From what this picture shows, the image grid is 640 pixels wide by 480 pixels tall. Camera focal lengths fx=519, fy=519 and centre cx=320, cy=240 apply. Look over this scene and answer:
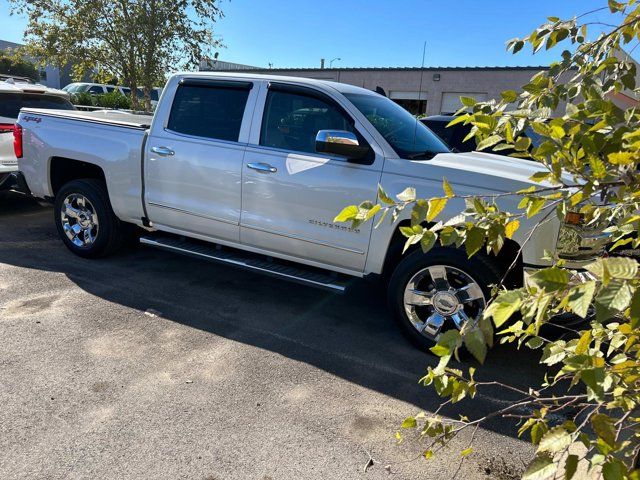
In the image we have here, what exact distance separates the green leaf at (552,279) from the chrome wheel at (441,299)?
264 cm

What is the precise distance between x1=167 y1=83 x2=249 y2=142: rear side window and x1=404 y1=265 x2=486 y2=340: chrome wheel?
2091 millimetres

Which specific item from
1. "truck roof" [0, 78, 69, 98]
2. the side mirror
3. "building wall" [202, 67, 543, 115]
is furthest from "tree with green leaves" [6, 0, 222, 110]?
"building wall" [202, 67, 543, 115]

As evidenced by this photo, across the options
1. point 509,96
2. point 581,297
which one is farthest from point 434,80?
point 581,297

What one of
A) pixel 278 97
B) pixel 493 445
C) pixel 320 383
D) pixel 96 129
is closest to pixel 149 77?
pixel 96 129

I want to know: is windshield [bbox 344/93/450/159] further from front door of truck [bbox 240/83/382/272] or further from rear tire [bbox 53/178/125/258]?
rear tire [bbox 53/178/125/258]

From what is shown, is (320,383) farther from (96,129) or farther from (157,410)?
(96,129)

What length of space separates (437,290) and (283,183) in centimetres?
154

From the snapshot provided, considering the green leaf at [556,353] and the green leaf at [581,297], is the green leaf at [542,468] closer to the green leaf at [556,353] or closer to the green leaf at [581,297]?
the green leaf at [556,353]

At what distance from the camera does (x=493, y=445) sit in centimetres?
298

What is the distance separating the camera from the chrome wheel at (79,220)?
18.3 feet

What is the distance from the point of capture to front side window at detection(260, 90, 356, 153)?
4.43 metres


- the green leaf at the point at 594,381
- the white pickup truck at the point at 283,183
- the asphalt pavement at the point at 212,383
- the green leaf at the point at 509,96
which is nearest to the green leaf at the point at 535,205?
the green leaf at the point at 509,96

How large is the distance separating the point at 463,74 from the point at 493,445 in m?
29.6

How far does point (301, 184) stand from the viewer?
4.29 m
